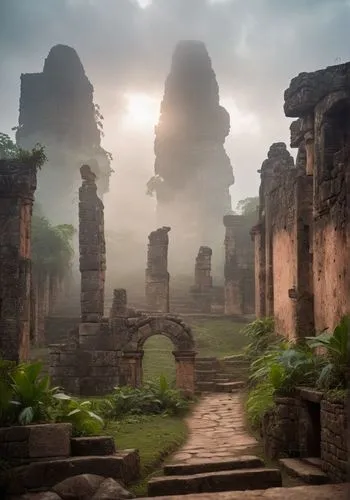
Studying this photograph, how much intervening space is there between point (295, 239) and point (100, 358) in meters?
8.22

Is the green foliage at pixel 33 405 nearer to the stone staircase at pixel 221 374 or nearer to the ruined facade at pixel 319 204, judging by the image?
the ruined facade at pixel 319 204

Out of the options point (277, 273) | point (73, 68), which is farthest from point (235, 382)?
point (73, 68)

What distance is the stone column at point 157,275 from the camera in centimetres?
3353

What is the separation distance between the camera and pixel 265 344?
18359mm

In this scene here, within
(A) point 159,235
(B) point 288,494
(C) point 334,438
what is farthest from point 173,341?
(A) point 159,235

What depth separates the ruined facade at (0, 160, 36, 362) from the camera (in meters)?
15.3

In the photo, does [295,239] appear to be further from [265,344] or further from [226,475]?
[226,475]

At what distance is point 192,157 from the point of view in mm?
58031

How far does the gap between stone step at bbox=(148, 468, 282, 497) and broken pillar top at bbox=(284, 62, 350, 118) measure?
26.5 ft

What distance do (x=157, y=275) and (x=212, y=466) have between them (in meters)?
25.9

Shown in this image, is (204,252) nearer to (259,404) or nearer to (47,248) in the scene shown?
(47,248)

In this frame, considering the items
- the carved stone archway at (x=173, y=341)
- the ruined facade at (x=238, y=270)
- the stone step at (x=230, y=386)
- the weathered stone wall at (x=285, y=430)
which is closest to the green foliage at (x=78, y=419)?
the weathered stone wall at (x=285, y=430)

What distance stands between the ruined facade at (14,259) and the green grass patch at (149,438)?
4511 millimetres

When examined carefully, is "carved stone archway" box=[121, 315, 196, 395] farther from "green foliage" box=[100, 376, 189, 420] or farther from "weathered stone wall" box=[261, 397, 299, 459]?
"weathered stone wall" box=[261, 397, 299, 459]
